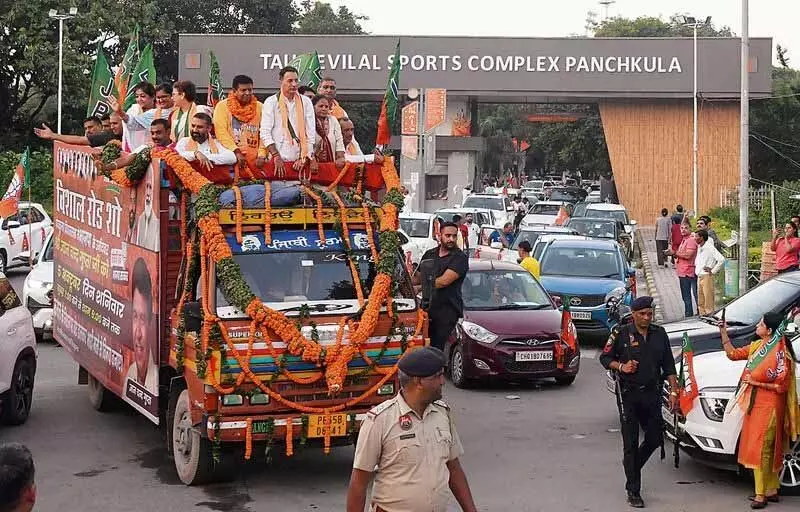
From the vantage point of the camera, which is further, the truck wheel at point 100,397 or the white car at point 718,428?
the truck wheel at point 100,397

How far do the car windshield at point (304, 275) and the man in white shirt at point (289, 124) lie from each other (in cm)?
93

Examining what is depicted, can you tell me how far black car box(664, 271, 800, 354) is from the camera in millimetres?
13008

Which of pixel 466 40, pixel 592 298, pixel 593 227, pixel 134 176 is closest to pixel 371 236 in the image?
pixel 134 176

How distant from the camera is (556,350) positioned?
15.0 meters

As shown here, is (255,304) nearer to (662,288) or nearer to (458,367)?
(458,367)

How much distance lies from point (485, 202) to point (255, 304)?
3192 cm

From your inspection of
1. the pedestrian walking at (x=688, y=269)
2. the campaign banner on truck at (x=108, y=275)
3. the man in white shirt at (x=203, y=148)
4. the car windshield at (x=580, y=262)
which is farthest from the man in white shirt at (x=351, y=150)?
the pedestrian walking at (x=688, y=269)

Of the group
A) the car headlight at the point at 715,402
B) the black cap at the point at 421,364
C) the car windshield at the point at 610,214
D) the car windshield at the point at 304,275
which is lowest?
the car headlight at the point at 715,402

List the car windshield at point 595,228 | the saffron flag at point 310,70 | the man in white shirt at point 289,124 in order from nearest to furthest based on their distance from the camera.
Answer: the man in white shirt at point 289,124 < the saffron flag at point 310,70 < the car windshield at point 595,228

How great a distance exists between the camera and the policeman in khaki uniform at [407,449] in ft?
17.9

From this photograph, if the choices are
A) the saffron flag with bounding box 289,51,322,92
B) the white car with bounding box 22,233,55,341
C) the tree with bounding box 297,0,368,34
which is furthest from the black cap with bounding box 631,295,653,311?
the tree with bounding box 297,0,368,34

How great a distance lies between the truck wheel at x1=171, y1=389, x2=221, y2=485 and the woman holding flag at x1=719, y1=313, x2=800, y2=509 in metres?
4.19

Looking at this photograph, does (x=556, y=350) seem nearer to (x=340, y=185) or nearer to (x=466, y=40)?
(x=340, y=185)

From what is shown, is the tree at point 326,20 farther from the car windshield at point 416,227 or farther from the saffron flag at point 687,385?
the saffron flag at point 687,385
